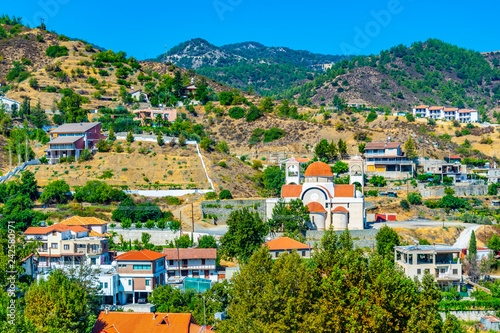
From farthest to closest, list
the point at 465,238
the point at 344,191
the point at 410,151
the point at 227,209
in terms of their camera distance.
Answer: the point at 410,151
the point at 227,209
the point at 344,191
the point at 465,238

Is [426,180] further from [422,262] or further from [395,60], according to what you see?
[395,60]

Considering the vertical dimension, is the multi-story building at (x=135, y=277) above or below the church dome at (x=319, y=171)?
below

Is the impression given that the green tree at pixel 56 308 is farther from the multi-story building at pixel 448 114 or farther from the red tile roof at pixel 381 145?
the multi-story building at pixel 448 114

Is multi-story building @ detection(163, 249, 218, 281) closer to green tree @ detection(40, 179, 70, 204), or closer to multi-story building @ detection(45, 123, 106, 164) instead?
green tree @ detection(40, 179, 70, 204)

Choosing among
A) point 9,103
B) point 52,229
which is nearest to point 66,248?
point 52,229

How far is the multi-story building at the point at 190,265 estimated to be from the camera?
4656 centimetres

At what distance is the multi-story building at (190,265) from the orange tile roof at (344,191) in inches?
636

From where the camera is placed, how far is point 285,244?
49.5 m

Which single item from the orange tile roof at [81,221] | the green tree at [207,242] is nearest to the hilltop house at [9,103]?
the orange tile roof at [81,221]

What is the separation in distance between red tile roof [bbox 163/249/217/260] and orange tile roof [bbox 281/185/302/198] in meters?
13.1

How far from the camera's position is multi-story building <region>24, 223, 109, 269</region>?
4647 centimetres

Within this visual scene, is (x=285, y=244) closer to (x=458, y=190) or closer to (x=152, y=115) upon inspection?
(x=458, y=190)

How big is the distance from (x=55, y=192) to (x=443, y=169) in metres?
47.9

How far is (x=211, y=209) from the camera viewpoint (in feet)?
201
